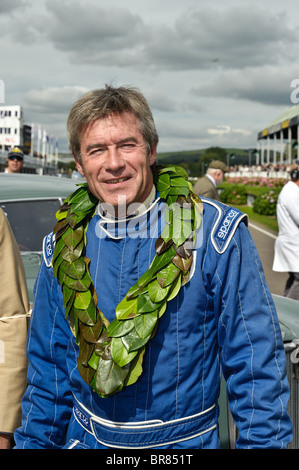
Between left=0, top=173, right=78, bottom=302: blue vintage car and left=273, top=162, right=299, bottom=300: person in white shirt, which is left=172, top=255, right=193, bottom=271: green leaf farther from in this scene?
left=273, top=162, right=299, bottom=300: person in white shirt

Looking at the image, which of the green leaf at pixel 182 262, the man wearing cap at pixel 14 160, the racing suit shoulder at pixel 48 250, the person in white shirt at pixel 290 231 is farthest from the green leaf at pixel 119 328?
the man wearing cap at pixel 14 160

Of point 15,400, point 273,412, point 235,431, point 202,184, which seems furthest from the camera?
point 202,184

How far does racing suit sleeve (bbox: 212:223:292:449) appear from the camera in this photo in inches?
71.7

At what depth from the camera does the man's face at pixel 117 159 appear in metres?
1.98

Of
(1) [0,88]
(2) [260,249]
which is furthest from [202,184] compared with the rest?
(1) [0,88]

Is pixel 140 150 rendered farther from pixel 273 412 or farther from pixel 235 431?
pixel 235 431

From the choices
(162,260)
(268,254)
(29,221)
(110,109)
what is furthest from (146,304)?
(268,254)

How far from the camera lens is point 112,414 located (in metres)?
1.94

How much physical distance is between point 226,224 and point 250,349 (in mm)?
431

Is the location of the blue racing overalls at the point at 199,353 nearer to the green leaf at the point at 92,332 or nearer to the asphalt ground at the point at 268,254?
the green leaf at the point at 92,332

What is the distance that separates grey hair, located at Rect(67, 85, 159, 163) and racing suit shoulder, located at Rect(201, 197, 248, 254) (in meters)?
0.36

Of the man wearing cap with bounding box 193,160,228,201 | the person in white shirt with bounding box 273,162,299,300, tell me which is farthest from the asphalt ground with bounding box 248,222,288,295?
the man wearing cap with bounding box 193,160,228,201

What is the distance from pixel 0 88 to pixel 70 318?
1541 mm

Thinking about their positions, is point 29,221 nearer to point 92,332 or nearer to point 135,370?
point 92,332
